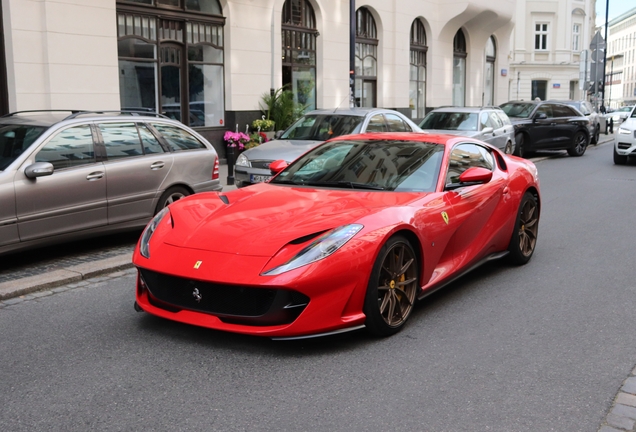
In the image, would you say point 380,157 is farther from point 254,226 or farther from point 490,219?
point 254,226

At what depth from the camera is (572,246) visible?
8.39 metres

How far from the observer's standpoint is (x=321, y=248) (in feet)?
15.4

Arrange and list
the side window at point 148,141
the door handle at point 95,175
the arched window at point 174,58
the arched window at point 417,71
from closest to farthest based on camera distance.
A: the door handle at point 95,175 → the side window at point 148,141 → the arched window at point 174,58 → the arched window at point 417,71

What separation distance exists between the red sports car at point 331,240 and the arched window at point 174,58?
11051mm

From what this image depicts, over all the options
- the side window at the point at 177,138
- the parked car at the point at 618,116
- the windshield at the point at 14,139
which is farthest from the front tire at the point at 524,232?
the parked car at the point at 618,116

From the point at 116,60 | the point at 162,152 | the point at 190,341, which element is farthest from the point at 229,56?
the point at 190,341

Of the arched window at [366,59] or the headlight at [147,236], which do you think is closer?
the headlight at [147,236]

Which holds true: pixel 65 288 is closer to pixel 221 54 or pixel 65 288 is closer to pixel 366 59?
pixel 221 54

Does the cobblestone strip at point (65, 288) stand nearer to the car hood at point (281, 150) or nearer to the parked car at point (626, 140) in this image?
the car hood at point (281, 150)

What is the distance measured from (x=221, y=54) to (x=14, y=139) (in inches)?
463

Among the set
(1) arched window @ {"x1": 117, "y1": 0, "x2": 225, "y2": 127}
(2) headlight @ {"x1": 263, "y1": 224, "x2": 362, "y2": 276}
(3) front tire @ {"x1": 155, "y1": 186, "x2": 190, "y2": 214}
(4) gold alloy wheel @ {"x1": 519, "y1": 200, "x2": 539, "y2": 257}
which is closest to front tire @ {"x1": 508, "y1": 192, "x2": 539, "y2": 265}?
(4) gold alloy wheel @ {"x1": 519, "y1": 200, "x2": 539, "y2": 257}

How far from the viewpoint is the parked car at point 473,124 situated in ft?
55.5

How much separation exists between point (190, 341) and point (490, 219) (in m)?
2.96

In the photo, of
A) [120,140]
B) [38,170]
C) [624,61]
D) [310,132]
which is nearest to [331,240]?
[38,170]
